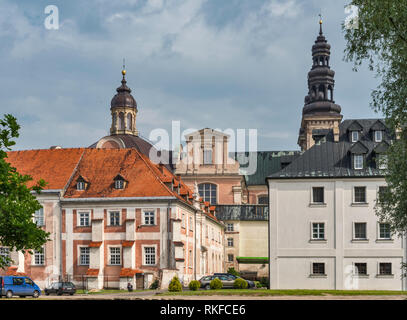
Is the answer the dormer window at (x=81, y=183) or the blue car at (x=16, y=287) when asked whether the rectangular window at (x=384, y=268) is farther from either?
the dormer window at (x=81, y=183)

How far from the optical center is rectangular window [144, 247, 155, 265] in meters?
52.6

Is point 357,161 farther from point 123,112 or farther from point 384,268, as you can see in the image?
point 123,112

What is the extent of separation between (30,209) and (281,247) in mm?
22177

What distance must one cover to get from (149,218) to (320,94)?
54169 mm

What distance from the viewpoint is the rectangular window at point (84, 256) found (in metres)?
53.5

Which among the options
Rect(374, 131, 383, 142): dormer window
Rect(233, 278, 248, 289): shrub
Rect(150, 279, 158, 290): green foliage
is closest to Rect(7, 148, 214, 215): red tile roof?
Rect(150, 279, 158, 290): green foliage

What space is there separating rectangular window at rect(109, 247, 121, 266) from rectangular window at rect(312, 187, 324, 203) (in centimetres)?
1625

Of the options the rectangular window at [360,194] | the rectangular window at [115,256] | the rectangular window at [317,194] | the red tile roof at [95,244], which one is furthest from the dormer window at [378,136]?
the red tile roof at [95,244]

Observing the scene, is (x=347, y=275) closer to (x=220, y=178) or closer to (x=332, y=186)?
(x=332, y=186)

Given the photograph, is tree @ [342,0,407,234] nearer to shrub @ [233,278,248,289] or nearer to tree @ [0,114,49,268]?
tree @ [0,114,49,268]

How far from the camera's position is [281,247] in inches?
1882

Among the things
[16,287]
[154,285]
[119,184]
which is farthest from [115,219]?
[16,287]

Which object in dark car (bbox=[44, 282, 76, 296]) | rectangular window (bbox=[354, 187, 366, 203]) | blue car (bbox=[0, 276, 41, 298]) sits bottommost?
dark car (bbox=[44, 282, 76, 296])
